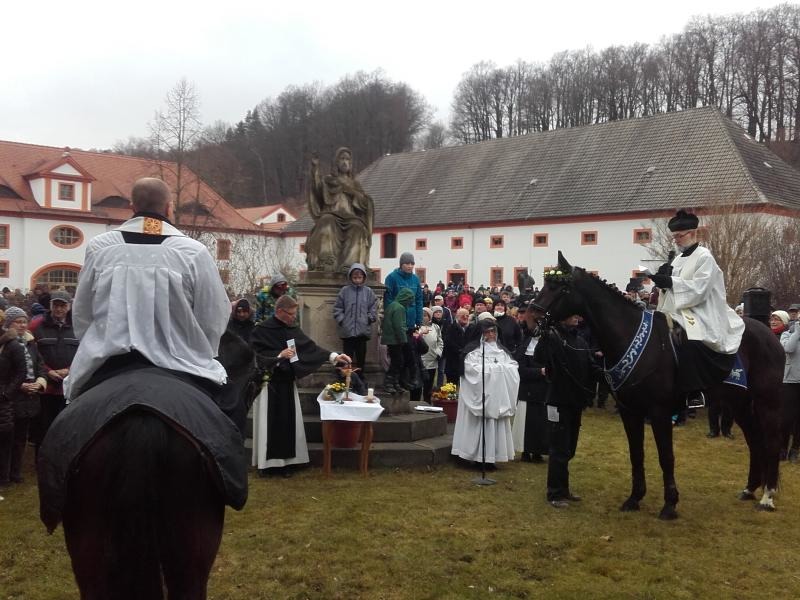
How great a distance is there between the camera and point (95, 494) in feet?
9.60

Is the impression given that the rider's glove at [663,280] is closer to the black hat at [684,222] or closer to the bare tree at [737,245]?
the black hat at [684,222]

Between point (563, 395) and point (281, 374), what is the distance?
3153 millimetres

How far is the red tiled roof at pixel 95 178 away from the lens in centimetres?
Answer: 4316

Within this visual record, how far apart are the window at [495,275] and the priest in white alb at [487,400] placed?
1324 inches

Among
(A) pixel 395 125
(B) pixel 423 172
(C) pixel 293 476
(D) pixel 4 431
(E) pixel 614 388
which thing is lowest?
(C) pixel 293 476

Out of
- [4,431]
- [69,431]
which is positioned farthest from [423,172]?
[69,431]

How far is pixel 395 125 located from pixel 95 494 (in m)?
77.9

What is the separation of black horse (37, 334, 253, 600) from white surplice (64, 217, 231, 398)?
22cm

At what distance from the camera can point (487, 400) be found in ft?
29.8

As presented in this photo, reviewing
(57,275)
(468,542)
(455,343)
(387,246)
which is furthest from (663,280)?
(57,275)

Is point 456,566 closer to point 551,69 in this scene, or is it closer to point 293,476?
point 293,476

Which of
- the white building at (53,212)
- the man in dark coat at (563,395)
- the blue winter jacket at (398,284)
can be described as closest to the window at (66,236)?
the white building at (53,212)

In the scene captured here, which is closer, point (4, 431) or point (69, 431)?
point (69, 431)

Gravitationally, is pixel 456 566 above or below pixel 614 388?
below
